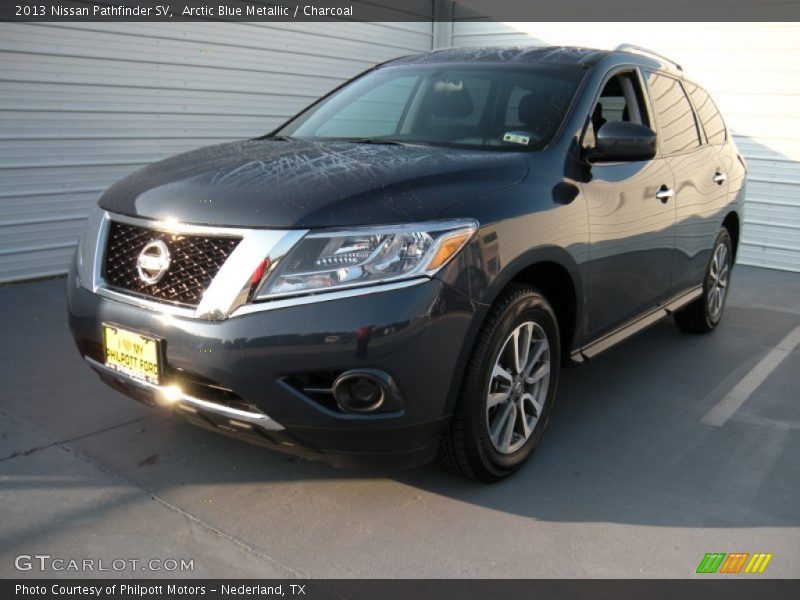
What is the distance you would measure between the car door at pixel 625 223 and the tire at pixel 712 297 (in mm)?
1098

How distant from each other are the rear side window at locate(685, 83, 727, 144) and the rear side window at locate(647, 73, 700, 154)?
0.54 ft

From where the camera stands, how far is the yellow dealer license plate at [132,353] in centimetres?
275

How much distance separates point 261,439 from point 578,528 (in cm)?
121

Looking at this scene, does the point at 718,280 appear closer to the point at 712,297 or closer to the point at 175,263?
the point at 712,297

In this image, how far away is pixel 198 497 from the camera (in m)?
3.02

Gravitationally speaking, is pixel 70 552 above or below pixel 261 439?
below

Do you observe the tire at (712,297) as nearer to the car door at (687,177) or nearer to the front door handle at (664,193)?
the car door at (687,177)

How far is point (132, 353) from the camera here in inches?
112

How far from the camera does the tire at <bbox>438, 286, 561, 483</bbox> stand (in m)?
2.88

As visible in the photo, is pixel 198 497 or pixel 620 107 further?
pixel 620 107

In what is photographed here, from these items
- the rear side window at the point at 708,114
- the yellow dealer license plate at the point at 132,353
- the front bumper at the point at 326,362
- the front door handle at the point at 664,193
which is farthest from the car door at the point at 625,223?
the yellow dealer license plate at the point at 132,353

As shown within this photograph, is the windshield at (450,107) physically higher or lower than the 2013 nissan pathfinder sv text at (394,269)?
higher
